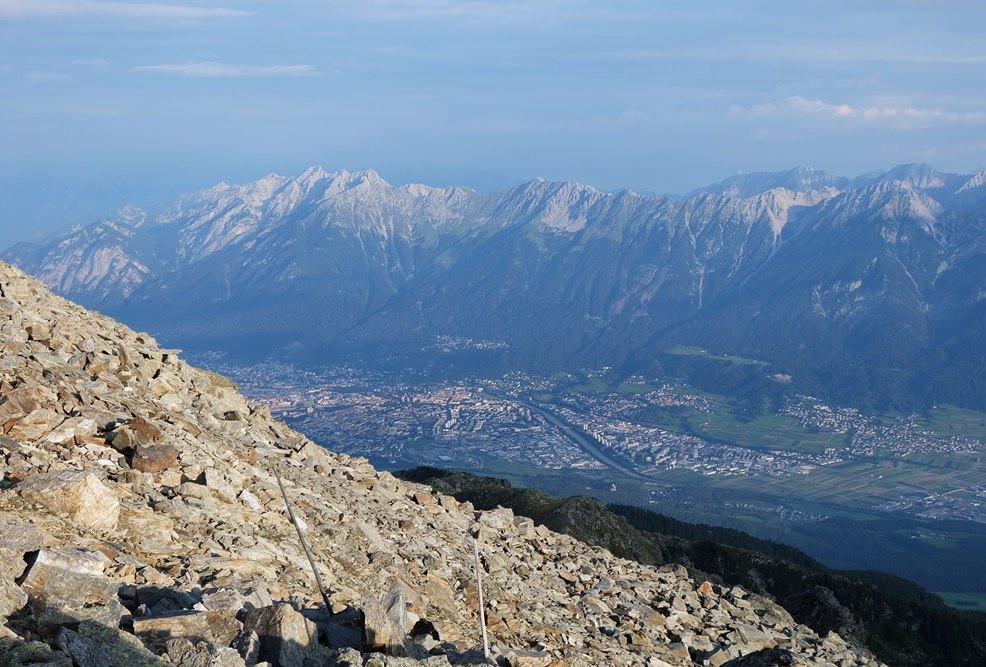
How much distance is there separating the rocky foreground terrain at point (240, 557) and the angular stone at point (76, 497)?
0.18ft

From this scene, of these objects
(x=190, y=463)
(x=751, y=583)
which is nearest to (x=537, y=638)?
(x=190, y=463)

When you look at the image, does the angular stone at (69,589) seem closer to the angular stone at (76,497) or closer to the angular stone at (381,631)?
the angular stone at (76,497)

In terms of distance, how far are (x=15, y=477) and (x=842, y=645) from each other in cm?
3680

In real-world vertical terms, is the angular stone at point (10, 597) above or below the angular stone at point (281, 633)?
above

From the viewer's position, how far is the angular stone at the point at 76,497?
2381cm

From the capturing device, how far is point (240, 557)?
25.8 m

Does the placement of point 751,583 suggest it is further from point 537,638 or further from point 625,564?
point 537,638

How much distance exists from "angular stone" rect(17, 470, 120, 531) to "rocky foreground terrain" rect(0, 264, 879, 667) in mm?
54

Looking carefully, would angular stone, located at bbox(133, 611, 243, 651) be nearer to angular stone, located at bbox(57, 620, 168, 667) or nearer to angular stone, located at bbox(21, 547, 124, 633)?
angular stone, located at bbox(21, 547, 124, 633)

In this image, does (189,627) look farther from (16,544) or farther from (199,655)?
(16,544)

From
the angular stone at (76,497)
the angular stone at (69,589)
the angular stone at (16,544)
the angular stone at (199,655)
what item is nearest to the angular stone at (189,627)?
the angular stone at (69,589)

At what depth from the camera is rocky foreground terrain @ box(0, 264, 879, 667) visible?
19281 mm

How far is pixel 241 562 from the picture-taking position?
25.1 m

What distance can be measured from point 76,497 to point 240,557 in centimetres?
451
